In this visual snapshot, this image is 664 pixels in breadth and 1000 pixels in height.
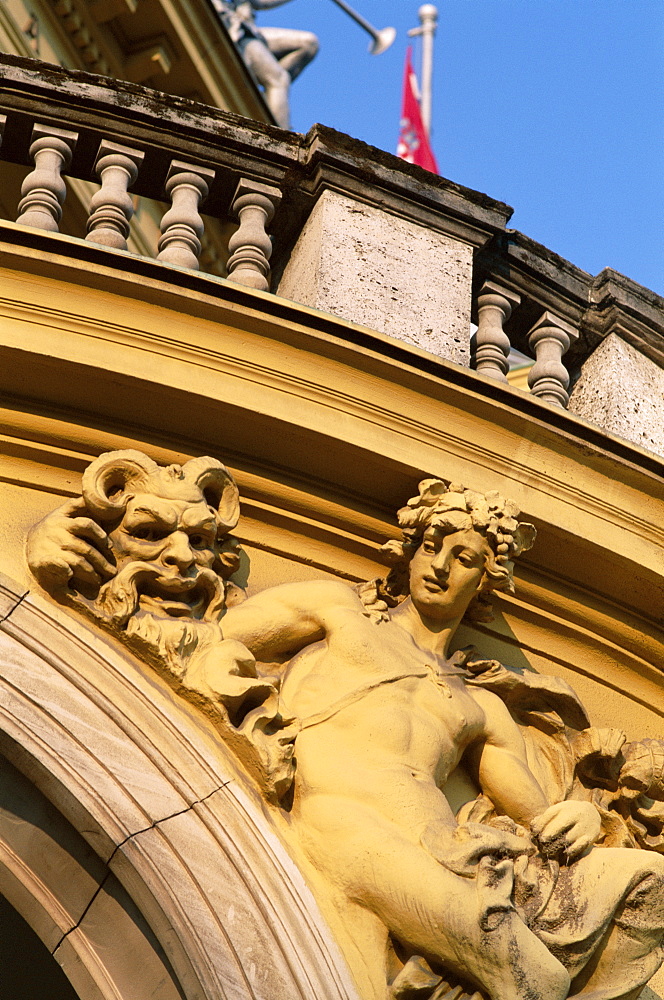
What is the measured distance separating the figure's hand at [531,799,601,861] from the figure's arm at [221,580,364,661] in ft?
2.82

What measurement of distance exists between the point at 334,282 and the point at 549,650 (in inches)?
59.7

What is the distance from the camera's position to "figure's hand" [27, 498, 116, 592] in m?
4.17

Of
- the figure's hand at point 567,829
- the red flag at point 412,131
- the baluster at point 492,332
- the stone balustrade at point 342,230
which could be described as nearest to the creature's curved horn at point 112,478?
the stone balustrade at point 342,230

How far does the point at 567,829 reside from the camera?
13.8 ft

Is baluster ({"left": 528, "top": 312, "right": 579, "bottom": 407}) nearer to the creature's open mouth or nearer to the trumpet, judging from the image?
the creature's open mouth

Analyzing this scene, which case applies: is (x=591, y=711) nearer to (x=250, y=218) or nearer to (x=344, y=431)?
(x=344, y=431)

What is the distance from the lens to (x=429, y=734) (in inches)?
167

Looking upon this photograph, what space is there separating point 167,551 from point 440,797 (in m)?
1.10

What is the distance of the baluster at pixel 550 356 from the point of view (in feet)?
17.6

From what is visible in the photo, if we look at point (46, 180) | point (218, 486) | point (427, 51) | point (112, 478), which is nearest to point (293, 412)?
point (218, 486)

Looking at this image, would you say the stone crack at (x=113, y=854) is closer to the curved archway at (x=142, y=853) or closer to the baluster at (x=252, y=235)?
the curved archway at (x=142, y=853)

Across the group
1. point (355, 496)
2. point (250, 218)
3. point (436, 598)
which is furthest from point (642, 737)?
point (250, 218)

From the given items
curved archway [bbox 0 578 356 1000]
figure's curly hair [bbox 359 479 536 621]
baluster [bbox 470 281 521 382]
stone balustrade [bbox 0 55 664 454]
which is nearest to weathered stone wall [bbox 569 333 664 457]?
stone balustrade [bbox 0 55 664 454]

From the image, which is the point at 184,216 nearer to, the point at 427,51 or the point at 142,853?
the point at 142,853
